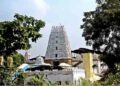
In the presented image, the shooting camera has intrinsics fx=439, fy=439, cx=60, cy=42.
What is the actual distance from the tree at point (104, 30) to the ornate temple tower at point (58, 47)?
3273 centimetres

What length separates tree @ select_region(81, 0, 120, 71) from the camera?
123ft

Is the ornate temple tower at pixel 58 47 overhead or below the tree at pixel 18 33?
→ overhead

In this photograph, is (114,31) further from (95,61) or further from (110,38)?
(95,61)

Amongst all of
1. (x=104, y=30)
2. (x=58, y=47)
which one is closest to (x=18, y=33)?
(x=104, y=30)

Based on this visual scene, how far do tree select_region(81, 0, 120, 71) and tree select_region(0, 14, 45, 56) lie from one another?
14.4ft

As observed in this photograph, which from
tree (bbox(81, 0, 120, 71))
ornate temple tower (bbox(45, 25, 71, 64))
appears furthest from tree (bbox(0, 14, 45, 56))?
ornate temple tower (bbox(45, 25, 71, 64))

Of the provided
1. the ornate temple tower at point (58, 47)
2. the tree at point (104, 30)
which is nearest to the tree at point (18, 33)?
the tree at point (104, 30)

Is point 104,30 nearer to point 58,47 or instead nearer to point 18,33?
point 18,33

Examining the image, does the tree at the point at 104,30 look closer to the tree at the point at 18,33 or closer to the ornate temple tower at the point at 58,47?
the tree at the point at 18,33

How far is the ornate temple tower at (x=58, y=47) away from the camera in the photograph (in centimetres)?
7162

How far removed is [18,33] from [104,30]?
25.0 ft

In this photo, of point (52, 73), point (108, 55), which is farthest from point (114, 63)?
point (52, 73)

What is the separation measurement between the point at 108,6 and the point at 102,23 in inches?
62.1

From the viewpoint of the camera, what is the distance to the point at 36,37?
129 ft
